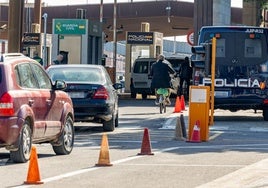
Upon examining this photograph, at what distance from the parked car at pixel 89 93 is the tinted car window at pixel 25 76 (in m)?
6.35

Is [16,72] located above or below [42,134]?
above

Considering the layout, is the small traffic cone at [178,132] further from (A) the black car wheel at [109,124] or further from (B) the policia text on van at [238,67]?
(B) the policia text on van at [238,67]

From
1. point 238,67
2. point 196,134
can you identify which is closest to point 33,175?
point 196,134

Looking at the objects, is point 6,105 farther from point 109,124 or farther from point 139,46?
point 139,46

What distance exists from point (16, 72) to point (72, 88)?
7.05 meters

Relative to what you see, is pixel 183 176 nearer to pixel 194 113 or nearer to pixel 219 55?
pixel 194 113

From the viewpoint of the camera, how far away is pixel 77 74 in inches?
896

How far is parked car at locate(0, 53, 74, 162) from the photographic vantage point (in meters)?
14.5

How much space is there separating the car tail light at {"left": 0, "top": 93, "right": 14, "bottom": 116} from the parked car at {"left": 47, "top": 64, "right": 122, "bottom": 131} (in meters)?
7.64

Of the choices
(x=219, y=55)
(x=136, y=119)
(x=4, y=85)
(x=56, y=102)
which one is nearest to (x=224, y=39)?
(x=219, y=55)

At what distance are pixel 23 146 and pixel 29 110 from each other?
1.94 feet

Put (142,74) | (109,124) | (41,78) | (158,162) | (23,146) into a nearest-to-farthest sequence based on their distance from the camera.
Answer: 1. (23,146)
2. (158,162)
3. (41,78)
4. (109,124)
5. (142,74)

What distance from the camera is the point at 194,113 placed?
2055 cm

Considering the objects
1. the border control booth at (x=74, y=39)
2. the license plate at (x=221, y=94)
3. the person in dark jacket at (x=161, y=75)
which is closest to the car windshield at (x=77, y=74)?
the license plate at (x=221, y=94)
